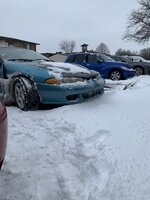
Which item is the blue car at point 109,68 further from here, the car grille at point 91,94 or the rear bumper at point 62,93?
the rear bumper at point 62,93

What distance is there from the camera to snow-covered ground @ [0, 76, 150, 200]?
262 cm

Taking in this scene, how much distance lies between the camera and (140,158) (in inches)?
116

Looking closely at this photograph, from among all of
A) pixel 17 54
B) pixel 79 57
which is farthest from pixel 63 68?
pixel 79 57

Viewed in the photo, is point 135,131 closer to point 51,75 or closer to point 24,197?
point 24,197

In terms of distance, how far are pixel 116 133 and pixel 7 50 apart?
3761mm

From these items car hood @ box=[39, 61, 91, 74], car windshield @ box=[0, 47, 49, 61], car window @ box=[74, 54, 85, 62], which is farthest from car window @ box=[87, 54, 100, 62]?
car hood @ box=[39, 61, 91, 74]

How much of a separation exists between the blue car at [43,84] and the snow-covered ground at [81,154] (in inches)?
15.7

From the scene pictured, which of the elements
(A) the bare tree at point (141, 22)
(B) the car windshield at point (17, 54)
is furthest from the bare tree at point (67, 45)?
(B) the car windshield at point (17, 54)

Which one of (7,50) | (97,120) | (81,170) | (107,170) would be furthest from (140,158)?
(7,50)

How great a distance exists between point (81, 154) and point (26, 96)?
7.23 ft

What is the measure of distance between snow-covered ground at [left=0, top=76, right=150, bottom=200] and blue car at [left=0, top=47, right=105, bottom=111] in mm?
399

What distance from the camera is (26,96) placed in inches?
207

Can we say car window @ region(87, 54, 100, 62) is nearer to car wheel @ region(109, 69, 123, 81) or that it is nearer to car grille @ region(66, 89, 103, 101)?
car wheel @ region(109, 69, 123, 81)

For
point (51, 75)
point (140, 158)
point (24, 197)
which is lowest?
point (24, 197)
